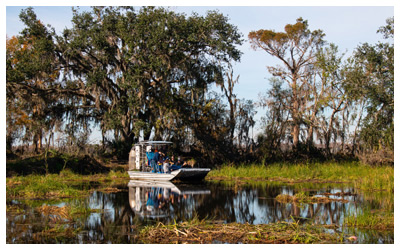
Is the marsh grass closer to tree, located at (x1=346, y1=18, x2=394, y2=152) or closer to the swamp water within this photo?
the swamp water

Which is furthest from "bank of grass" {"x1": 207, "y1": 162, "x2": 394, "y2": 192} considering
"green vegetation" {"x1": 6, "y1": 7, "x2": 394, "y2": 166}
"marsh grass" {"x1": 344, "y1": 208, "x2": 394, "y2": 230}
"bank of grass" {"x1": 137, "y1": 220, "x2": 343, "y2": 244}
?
"bank of grass" {"x1": 137, "y1": 220, "x2": 343, "y2": 244}

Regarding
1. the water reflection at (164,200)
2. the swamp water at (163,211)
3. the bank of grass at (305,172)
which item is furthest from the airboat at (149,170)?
the bank of grass at (305,172)

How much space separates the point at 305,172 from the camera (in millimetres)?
26516

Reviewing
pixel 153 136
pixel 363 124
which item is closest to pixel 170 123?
pixel 153 136

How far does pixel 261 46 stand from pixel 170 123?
1588 centimetres

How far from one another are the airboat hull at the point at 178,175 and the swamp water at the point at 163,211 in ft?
8.64

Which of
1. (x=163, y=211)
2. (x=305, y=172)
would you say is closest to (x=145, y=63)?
(x=305, y=172)

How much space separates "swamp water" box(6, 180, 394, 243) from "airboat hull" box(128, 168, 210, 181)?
2632 mm

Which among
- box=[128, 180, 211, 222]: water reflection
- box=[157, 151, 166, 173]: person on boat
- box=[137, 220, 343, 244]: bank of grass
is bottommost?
box=[128, 180, 211, 222]: water reflection

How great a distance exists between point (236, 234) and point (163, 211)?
4.47 metres

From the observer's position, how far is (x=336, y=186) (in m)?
21.7

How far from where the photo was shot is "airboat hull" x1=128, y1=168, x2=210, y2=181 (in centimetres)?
2364

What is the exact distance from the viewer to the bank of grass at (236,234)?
9789mm

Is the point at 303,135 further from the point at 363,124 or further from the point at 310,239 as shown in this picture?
the point at 310,239
